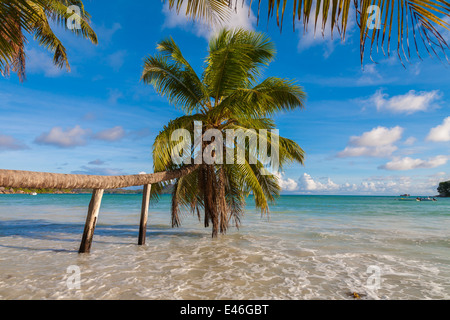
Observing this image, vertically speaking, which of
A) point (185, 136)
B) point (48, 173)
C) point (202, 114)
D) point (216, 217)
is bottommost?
point (216, 217)

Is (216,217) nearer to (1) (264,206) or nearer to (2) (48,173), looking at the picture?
(1) (264,206)

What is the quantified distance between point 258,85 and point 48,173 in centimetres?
655

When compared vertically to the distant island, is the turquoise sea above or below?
below

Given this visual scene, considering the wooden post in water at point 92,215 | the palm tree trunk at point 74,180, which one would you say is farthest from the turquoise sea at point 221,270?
the palm tree trunk at point 74,180

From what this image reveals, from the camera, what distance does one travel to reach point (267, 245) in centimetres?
850

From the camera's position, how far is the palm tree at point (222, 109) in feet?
26.8

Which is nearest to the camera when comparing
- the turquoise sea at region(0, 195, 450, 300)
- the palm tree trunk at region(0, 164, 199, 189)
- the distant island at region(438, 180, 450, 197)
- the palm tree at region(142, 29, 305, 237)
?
the palm tree trunk at region(0, 164, 199, 189)

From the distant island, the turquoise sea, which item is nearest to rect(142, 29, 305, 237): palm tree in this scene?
the turquoise sea

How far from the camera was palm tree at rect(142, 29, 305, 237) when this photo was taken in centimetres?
816

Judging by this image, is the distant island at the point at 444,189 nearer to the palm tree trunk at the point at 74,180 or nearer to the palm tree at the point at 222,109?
the palm tree at the point at 222,109

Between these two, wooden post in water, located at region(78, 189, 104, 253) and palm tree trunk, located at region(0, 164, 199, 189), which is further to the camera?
wooden post in water, located at region(78, 189, 104, 253)

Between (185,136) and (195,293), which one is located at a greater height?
(185,136)

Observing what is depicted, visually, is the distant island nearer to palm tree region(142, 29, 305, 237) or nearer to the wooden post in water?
palm tree region(142, 29, 305, 237)
